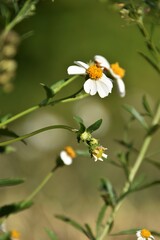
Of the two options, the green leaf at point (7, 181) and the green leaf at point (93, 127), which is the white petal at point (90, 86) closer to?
the green leaf at point (93, 127)

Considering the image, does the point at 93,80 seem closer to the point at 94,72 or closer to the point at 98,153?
the point at 94,72

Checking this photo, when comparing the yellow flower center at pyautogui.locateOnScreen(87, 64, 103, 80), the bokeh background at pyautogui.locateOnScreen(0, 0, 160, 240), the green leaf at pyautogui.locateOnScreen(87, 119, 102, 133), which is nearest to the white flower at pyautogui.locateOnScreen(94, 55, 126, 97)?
the yellow flower center at pyautogui.locateOnScreen(87, 64, 103, 80)

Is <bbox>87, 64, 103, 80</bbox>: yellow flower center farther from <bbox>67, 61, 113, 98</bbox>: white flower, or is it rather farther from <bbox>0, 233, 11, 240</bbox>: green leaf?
<bbox>0, 233, 11, 240</bbox>: green leaf

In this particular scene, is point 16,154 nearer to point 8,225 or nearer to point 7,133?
point 8,225

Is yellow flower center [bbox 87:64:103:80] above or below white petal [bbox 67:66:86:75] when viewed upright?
below

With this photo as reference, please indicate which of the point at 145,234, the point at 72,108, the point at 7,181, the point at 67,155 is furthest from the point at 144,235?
the point at 72,108

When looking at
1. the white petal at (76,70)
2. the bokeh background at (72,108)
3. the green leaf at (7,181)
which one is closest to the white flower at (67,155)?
the green leaf at (7,181)

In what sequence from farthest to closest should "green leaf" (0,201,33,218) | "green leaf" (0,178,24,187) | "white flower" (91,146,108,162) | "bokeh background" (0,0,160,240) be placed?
1. "bokeh background" (0,0,160,240)
2. "green leaf" (0,201,33,218)
3. "green leaf" (0,178,24,187)
4. "white flower" (91,146,108,162)
